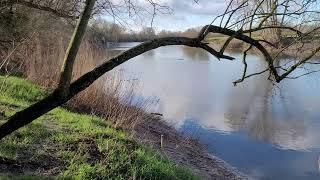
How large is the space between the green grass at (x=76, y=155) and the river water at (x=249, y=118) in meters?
2.16

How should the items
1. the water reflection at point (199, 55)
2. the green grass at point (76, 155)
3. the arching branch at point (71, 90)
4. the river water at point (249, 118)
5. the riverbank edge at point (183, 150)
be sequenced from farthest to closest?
the water reflection at point (199, 55) → the river water at point (249, 118) → the riverbank edge at point (183, 150) → the green grass at point (76, 155) → the arching branch at point (71, 90)

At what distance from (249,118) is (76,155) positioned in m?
8.66

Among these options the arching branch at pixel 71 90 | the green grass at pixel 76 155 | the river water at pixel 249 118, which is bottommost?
the river water at pixel 249 118

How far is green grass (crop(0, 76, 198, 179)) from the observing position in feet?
19.1

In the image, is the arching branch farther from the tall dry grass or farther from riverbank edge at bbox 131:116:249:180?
the tall dry grass

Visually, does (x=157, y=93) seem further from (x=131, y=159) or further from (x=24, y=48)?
(x=131, y=159)

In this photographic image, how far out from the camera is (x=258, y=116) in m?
14.3

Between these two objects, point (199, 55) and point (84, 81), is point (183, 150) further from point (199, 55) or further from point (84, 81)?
point (199, 55)

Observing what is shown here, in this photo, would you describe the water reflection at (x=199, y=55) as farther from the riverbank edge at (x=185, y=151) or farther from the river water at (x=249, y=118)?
the riverbank edge at (x=185, y=151)

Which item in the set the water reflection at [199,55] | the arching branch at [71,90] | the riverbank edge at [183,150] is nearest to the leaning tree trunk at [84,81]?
the arching branch at [71,90]

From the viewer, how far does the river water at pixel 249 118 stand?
417 inches

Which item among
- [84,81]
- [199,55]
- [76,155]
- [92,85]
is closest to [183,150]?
[92,85]

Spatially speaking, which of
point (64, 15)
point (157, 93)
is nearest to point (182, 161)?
point (64, 15)

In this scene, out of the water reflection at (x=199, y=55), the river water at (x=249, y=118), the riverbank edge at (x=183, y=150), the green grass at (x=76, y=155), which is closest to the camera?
the green grass at (x=76, y=155)
